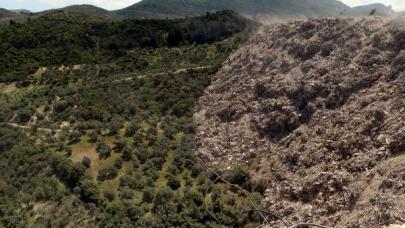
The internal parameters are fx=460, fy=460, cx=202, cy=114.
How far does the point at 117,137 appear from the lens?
174 ft

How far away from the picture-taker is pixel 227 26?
3846 inches

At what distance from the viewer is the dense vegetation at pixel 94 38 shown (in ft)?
316

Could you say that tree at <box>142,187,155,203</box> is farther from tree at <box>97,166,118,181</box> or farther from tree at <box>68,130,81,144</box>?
tree at <box>68,130,81,144</box>

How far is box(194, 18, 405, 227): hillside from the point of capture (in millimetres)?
28500

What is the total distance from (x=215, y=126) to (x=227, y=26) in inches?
2049

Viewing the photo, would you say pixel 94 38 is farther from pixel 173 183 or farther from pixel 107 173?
pixel 173 183

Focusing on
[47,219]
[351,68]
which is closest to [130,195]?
[47,219]

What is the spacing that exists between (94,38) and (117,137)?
63002 millimetres

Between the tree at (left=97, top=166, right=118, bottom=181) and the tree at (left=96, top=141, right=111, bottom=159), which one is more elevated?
the tree at (left=96, top=141, right=111, bottom=159)

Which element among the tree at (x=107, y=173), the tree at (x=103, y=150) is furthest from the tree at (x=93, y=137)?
the tree at (x=107, y=173)

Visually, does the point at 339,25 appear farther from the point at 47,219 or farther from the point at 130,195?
the point at 47,219

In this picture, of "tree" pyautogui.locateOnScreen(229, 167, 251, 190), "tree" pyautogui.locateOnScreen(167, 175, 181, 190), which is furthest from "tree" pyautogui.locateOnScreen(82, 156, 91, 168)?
"tree" pyautogui.locateOnScreen(229, 167, 251, 190)

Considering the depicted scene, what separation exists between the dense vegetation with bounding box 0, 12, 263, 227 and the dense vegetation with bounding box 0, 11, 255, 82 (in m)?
0.43

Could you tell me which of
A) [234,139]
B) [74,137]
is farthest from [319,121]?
[74,137]
